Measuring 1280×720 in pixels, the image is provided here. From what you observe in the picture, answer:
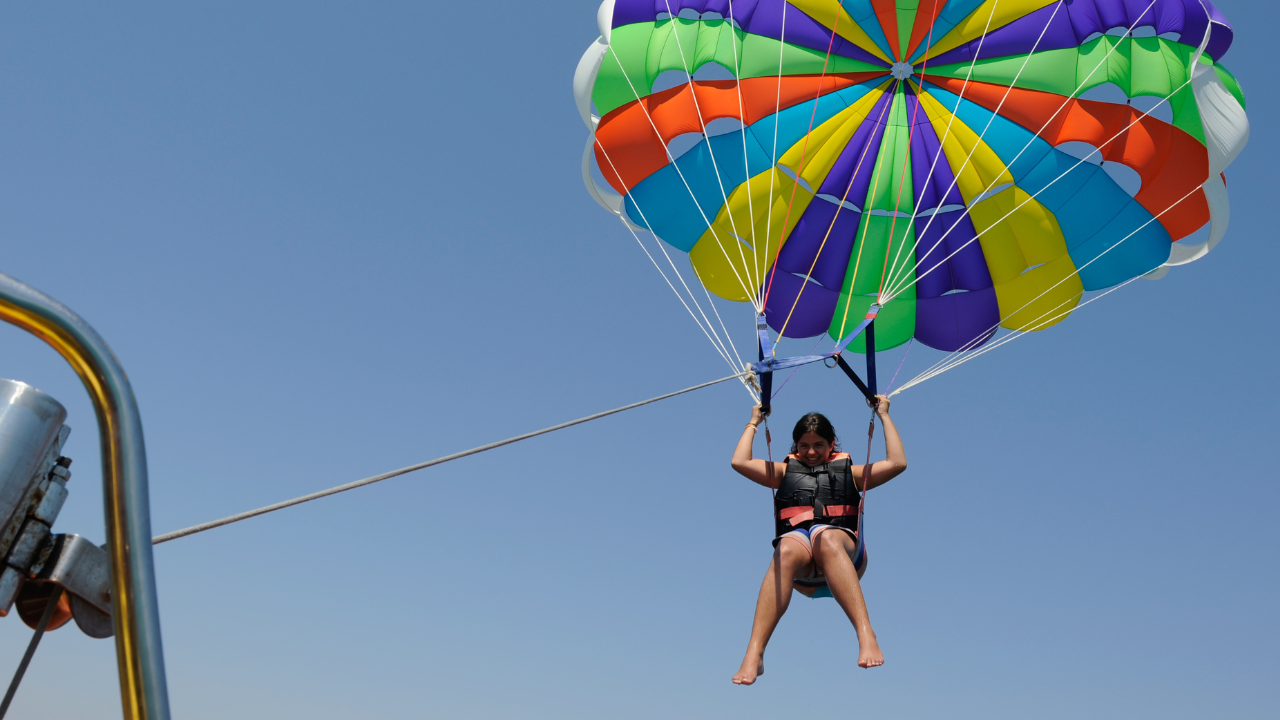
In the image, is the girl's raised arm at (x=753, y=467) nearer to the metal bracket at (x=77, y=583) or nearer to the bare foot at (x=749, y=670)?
the bare foot at (x=749, y=670)

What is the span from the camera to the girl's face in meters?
5.11

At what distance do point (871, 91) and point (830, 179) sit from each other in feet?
2.12

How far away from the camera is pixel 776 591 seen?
4762 millimetres

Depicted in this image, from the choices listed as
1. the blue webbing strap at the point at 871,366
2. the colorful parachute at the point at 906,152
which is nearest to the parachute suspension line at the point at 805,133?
the colorful parachute at the point at 906,152

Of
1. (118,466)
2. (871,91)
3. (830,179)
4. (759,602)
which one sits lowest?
(118,466)

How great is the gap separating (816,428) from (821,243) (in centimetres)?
226

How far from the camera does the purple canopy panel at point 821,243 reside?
707 centimetres

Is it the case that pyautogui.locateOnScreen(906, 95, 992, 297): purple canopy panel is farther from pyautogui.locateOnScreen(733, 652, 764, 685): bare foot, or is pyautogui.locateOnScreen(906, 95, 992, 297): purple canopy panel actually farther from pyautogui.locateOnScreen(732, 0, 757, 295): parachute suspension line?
pyautogui.locateOnScreen(733, 652, 764, 685): bare foot

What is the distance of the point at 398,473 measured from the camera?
2619 millimetres

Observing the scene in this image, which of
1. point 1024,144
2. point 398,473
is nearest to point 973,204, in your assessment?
point 1024,144

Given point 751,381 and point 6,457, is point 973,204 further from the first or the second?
point 6,457

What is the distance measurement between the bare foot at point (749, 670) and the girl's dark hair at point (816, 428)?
108 centimetres

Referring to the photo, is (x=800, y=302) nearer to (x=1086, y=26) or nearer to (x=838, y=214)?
(x=838, y=214)

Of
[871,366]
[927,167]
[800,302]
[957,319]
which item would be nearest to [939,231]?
[927,167]
